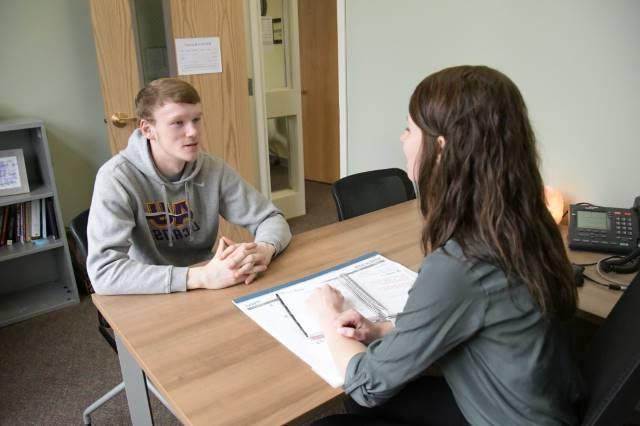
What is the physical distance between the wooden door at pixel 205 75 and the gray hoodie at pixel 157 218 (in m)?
1.33

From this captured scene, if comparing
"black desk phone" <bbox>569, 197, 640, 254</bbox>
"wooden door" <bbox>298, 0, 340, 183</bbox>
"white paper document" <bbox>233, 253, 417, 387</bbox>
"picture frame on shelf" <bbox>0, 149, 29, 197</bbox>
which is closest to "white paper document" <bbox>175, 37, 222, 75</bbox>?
"picture frame on shelf" <bbox>0, 149, 29, 197</bbox>

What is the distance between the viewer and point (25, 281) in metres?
2.98

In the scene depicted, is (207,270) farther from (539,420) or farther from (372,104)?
(372,104)

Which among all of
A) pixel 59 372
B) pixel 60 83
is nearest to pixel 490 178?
pixel 59 372

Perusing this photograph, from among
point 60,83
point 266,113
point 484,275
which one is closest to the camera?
point 484,275

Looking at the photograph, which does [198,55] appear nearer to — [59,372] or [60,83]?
[60,83]

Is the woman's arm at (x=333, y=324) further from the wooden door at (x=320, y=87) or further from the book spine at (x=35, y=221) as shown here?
the wooden door at (x=320, y=87)

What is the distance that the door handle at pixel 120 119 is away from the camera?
2.84 m

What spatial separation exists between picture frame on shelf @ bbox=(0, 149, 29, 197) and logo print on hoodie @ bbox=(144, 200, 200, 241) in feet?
4.56

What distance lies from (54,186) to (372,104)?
177cm

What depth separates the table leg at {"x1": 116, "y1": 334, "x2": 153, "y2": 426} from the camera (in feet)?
4.37

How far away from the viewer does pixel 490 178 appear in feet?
2.83

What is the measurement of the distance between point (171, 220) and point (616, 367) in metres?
1.36

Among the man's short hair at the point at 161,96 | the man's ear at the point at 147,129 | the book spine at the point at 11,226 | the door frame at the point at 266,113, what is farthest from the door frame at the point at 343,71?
the book spine at the point at 11,226
